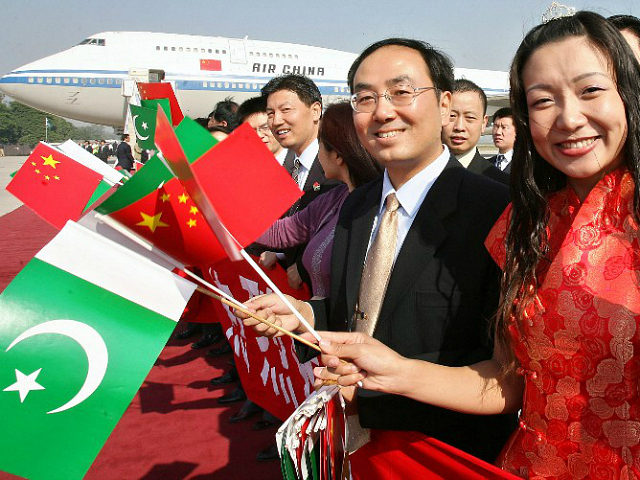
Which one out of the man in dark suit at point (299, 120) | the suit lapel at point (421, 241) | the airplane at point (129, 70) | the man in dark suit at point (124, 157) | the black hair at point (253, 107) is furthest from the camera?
the airplane at point (129, 70)

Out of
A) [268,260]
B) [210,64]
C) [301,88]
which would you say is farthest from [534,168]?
[210,64]

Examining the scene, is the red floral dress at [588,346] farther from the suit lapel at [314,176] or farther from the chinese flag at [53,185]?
the suit lapel at [314,176]

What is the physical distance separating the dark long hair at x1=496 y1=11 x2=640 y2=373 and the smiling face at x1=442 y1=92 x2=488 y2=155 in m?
2.18

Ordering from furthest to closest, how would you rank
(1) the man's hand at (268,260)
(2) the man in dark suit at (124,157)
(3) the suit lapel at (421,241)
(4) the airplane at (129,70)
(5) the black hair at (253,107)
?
(4) the airplane at (129,70)
(2) the man in dark suit at (124,157)
(5) the black hair at (253,107)
(1) the man's hand at (268,260)
(3) the suit lapel at (421,241)

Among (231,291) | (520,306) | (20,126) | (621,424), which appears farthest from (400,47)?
(20,126)

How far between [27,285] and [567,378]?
103cm

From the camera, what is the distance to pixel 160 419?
338cm

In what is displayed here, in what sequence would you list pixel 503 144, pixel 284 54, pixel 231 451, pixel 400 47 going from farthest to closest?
pixel 284 54
pixel 503 144
pixel 231 451
pixel 400 47

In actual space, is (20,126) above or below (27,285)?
above

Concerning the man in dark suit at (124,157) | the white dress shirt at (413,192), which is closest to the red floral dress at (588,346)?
the white dress shirt at (413,192)

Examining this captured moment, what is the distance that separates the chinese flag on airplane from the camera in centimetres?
116

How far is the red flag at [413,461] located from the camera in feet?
3.82

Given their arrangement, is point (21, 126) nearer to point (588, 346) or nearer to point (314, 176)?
point (314, 176)

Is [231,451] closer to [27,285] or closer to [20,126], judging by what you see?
[27,285]
